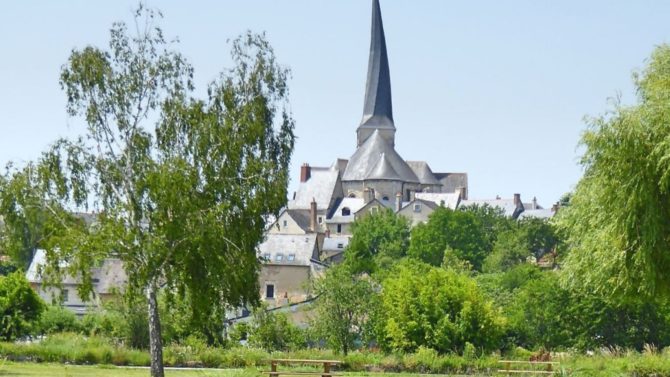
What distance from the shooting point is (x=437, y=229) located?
133 metres

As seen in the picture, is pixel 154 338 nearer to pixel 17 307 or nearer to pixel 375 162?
pixel 17 307

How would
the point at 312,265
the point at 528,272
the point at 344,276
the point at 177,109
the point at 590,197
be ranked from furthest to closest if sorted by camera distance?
1. the point at 312,265
2. the point at 528,272
3. the point at 344,276
4. the point at 177,109
5. the point at 590,197

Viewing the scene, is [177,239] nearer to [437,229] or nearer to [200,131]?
[200,131]

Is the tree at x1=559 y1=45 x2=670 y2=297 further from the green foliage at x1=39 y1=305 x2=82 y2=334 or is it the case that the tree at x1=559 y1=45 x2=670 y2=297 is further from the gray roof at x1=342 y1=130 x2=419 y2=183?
the gray roof at x1=342 y1=130 x2=419 y2=183

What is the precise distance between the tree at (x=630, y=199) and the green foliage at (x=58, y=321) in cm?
3772

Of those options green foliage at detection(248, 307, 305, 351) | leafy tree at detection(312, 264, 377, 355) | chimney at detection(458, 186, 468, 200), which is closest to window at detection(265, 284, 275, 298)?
leafy tree at detection(312, 264, 377, 355)

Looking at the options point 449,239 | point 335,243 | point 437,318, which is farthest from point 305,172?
point 437,318

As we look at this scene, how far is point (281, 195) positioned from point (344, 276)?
2469 centimetres

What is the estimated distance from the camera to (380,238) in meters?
144

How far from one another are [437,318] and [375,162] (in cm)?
12185

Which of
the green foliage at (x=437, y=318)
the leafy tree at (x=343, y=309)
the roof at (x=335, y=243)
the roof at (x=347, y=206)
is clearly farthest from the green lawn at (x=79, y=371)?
the roof at (x=347, y=206)

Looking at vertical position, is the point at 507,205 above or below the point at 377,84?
below

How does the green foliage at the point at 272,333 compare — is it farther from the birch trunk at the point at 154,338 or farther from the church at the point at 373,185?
the church at the point at 373,185

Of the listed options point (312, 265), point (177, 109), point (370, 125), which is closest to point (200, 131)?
point (177, 109)
